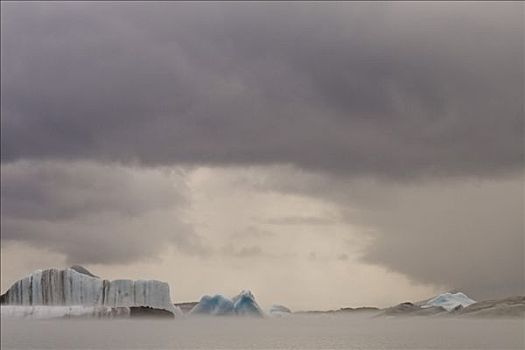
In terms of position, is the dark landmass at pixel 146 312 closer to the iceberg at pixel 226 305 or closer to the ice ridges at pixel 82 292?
the ice ridges at pixel 82 292

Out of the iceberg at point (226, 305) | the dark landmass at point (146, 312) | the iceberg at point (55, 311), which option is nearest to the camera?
the iceberg at point (55, 311)

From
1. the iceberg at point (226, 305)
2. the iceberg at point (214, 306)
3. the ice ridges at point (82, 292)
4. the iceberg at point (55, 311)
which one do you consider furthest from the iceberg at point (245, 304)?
the iceberg at point (55, 311)

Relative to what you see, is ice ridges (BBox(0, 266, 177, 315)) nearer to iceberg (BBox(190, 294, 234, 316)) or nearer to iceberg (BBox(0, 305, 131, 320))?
iceberg (BBox(0, 305, 131, 320))

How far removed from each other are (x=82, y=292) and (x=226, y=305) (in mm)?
42511

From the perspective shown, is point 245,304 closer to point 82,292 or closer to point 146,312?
point 146,312

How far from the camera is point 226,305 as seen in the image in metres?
141

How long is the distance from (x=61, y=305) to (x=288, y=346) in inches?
1454

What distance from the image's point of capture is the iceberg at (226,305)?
463 ft

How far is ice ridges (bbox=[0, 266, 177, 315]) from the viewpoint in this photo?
327 feet

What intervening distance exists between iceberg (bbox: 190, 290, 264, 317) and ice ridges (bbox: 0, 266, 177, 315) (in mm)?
26467

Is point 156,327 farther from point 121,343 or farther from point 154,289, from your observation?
point 121,343

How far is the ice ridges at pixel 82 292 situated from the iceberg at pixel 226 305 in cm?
2647

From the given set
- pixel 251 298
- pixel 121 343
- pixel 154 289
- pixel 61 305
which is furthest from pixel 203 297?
pixel 121 343

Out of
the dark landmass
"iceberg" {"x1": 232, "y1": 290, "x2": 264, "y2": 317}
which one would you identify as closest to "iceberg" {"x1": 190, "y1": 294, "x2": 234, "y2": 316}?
"iceberg" {"x1": 232, "y1": 290, "x2": 264, "y2": 317}
